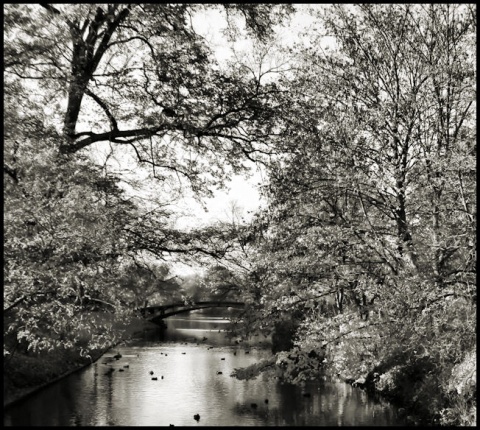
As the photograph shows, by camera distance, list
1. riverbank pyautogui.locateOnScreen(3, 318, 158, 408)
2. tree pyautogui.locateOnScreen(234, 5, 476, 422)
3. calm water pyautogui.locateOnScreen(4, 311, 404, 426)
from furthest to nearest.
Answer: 1. riverbank pyautogui.locateOnScreen(3, 318, 158, 408)
2. calm water pyautogui.locateOnScreen(4, 311, 404, 426)
3. tree pyautogui.locateOnScreen(234, 5, 476, 422)

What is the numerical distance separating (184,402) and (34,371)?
18.3 feet

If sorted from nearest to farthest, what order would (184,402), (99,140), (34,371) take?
(99,140) → (34,371) → (184,402)

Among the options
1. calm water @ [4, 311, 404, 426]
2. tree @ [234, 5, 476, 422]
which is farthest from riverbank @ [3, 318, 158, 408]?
tree @ [234, 5, 476, 422]

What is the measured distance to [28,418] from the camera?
1545cm

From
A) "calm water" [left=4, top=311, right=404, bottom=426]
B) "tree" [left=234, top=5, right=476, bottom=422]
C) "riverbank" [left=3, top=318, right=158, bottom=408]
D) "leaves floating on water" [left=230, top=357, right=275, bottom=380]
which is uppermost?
"tree" [left=234, top=5, right=476, bottom=422]

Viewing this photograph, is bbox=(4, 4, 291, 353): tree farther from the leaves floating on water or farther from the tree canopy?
the leaves floating on water

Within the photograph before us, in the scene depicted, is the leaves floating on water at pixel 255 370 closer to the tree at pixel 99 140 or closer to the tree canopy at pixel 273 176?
the tree canopy at pixel 273 176

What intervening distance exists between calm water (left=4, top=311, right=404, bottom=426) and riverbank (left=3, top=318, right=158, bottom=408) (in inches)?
12.1

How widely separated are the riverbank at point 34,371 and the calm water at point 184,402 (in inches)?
12.1

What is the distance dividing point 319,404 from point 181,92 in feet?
41.5

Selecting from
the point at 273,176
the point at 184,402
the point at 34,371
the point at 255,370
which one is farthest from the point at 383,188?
the point at 34,371

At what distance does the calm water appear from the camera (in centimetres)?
1620

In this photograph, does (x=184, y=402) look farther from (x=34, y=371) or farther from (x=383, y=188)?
(x=383, y=188)

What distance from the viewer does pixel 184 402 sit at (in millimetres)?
19562
